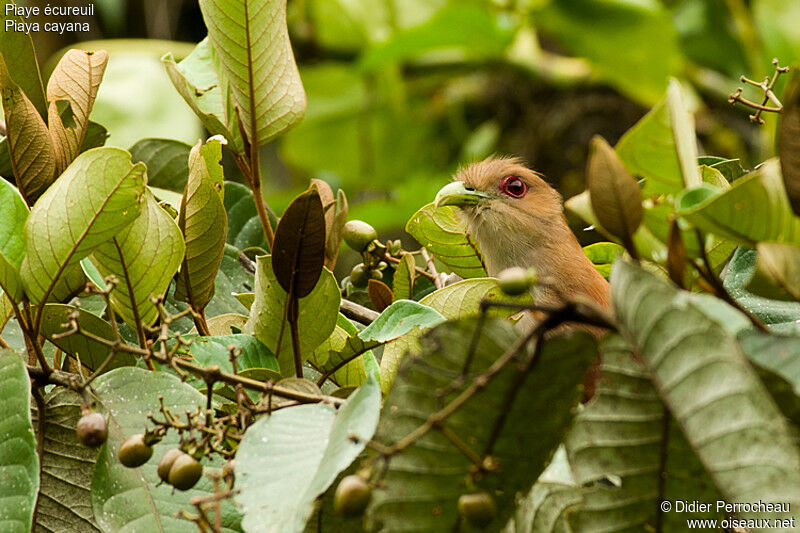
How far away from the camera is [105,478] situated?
103 cm

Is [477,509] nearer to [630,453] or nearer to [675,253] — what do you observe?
[630,453]

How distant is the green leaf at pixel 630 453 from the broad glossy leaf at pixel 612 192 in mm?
124

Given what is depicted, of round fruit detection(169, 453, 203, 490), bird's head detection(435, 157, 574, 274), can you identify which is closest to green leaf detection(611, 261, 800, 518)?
round fruit detection(169, 453, 203, 490)

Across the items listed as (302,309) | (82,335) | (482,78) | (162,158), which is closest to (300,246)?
(302,309)

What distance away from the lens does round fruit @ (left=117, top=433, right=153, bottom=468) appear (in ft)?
3.05

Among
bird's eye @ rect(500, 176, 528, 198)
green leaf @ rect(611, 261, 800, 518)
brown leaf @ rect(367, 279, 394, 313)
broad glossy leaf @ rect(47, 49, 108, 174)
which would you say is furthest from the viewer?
bird's eye @ rect(500, 176, 528, 198)

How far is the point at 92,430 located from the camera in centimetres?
95

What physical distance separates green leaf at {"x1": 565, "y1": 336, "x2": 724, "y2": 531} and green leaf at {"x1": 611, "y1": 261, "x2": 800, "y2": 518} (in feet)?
0.10

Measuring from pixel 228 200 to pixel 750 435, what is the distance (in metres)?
1.30

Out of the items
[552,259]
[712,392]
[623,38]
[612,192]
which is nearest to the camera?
[712,392]

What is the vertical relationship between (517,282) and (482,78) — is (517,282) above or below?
below

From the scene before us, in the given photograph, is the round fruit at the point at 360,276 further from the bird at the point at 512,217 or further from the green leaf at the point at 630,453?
the green leaf at the point at 630,453

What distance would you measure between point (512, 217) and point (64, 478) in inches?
58.0

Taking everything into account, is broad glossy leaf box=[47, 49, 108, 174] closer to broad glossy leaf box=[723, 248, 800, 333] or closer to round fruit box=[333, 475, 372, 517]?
round fruit box=[333, 475, 372, 517]
